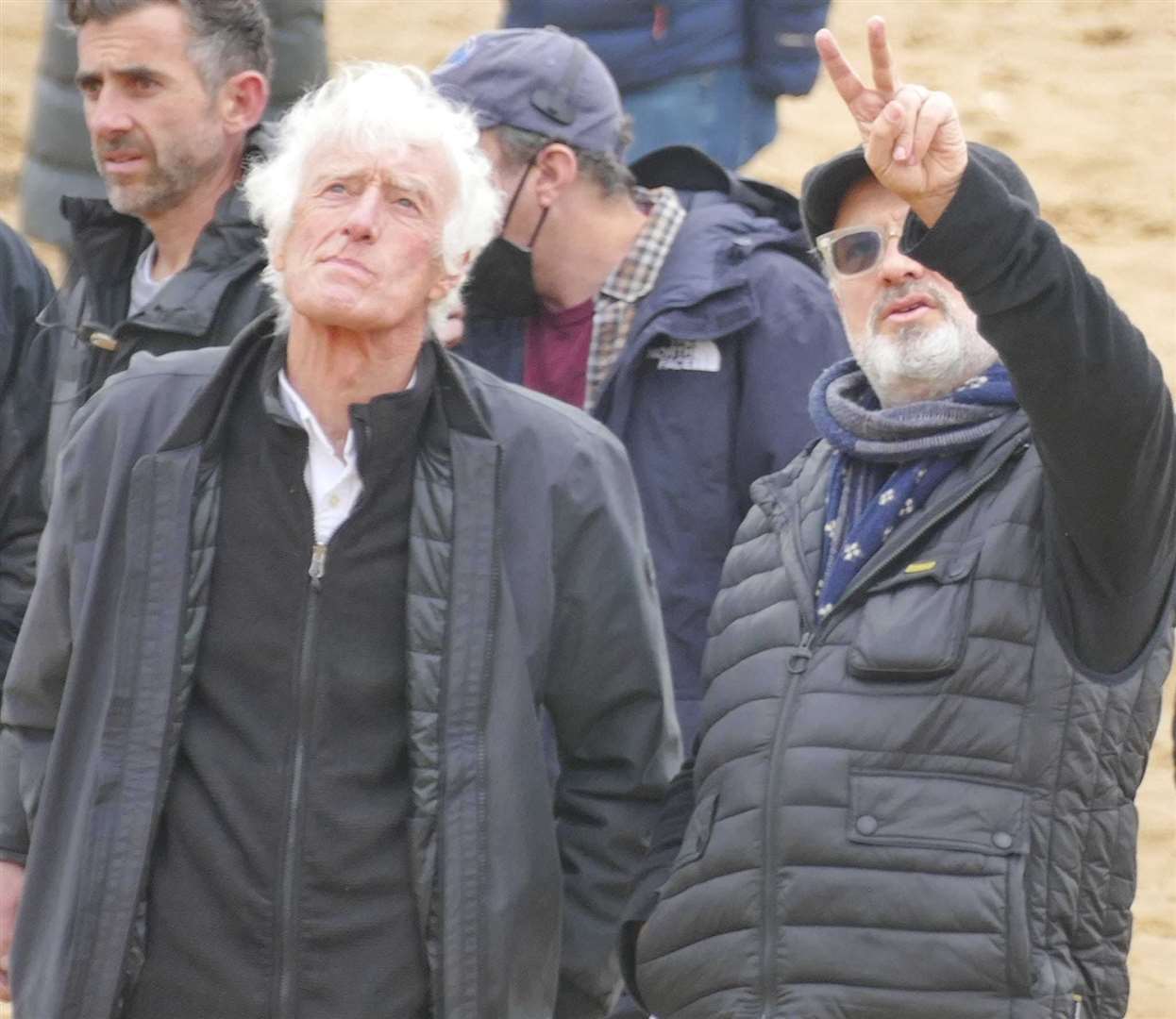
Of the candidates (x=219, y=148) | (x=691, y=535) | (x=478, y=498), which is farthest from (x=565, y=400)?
(x=478, y=498)

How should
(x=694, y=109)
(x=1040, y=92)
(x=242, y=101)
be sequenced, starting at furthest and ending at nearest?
(x=1040, y=92), (x=694, y=109), (x=242, y=101)

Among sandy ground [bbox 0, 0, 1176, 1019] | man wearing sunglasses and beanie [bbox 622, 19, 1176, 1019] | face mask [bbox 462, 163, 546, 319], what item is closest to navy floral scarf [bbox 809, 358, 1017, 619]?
man wearing sunglasses and beanie [bbox 622, 19, 1176, 1019]

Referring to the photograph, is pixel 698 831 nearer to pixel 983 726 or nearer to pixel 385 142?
pixel 983 726

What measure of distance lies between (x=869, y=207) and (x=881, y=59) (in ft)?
2.28

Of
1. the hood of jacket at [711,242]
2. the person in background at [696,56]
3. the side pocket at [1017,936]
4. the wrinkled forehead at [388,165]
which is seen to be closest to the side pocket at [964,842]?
the side pocket at [1017,936]

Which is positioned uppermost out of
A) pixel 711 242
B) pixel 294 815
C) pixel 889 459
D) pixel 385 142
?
pixel 385 142

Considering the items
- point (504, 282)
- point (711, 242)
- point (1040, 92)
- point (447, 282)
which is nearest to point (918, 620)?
point (447, 282)

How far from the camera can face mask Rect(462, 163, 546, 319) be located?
4527 millimetres

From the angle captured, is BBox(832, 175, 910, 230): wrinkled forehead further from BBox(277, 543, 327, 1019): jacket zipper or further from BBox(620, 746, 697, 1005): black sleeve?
BBox(277, 543, 327, 1019): jacket zipper

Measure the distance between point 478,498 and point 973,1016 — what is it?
36.4 inches

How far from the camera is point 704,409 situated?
4.36m

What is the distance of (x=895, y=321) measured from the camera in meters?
3.59

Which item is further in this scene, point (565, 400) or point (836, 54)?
point (565, 400)

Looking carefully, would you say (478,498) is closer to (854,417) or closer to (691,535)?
(854,417)
